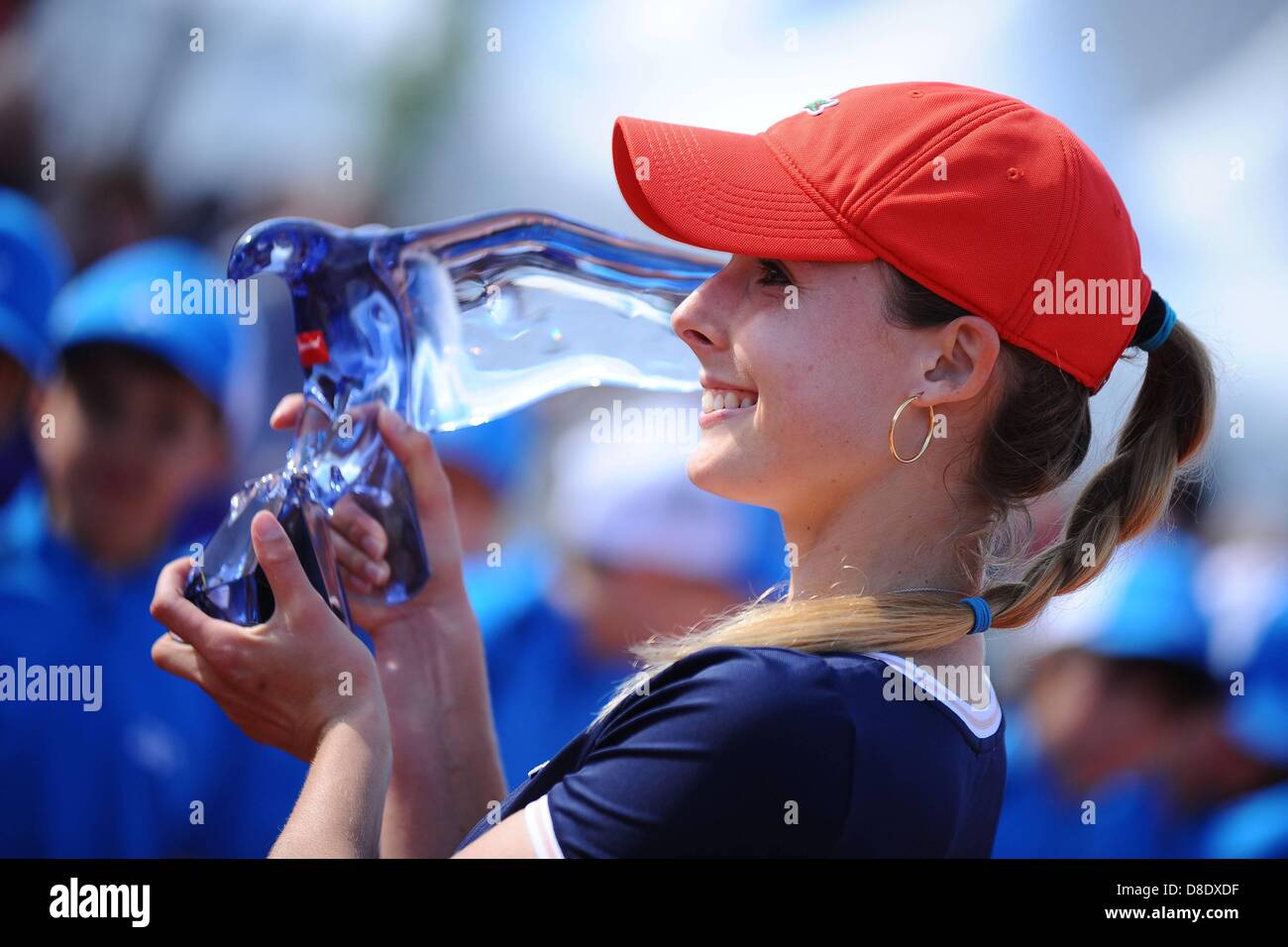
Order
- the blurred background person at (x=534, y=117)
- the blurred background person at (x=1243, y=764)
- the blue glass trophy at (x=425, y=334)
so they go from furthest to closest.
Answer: the blurred background person at (x=534, y=117)
the blurred background person at (x=1243, y=764)
the blue glass trophy at (x=425, y=334)

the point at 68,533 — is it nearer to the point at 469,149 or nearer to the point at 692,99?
the point at 469,149

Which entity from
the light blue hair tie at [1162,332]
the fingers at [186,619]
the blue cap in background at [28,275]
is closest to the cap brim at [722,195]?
the light blue hair tie at [1162,332]

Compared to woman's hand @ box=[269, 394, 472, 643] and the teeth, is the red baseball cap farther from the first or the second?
woman's hand @ box=[269, 394, 472, 643]

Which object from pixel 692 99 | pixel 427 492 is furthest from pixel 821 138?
pixel 692 99

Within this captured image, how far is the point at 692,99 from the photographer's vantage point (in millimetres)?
2756

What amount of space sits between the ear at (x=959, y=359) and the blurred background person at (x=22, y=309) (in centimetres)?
235

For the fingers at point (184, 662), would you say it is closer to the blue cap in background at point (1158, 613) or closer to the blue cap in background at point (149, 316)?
the blue cap in background at point (149, 316)

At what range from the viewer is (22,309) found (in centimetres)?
302

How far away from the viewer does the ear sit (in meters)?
1.30

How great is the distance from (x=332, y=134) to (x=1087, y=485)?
204cm

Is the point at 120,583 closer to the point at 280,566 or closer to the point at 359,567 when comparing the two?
the point at 359,567

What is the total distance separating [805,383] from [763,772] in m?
0.40

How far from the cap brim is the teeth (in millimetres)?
149

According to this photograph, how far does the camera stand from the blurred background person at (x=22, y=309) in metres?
2.93
